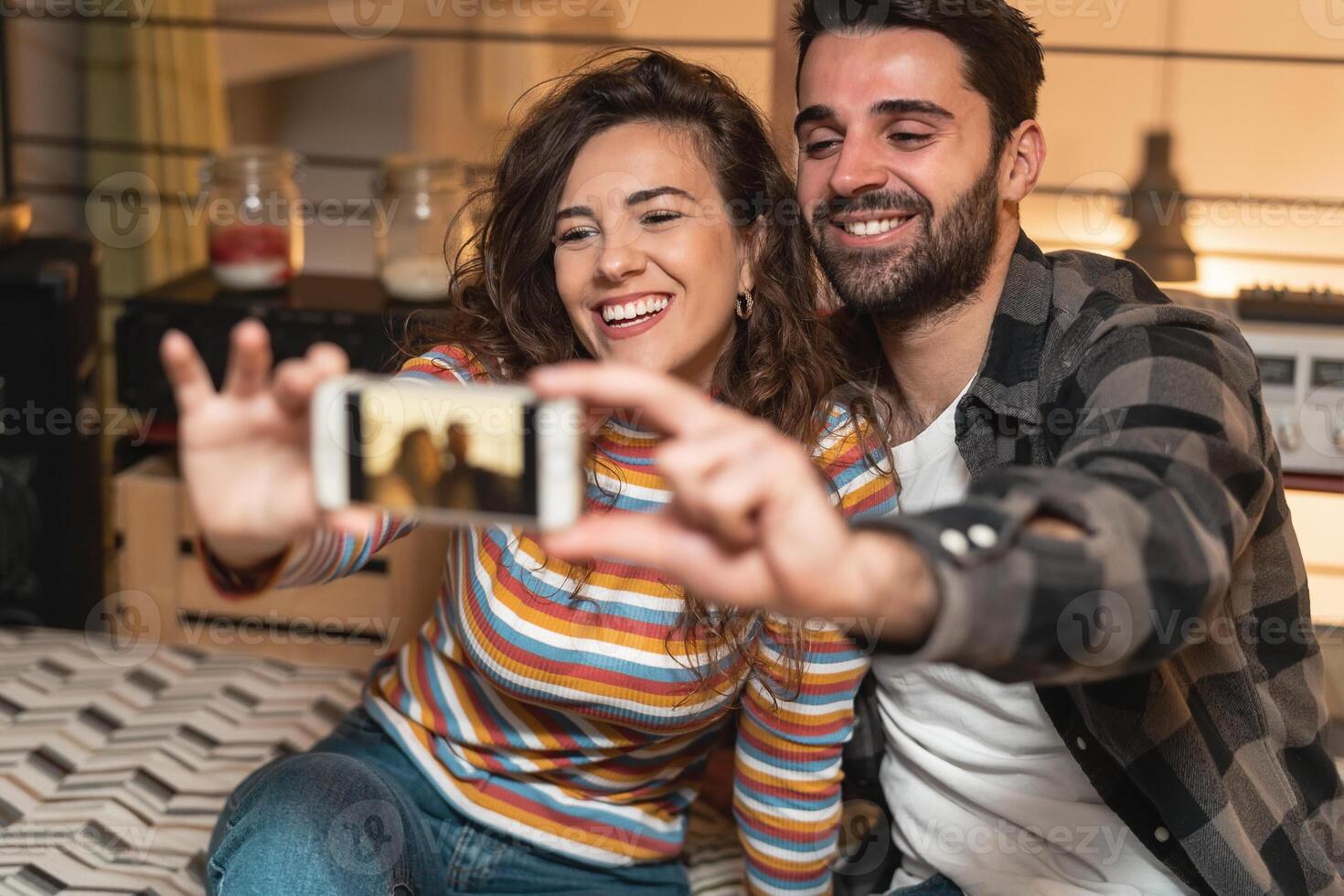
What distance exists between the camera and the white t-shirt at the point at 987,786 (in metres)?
1.25

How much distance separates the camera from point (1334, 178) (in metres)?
2.31

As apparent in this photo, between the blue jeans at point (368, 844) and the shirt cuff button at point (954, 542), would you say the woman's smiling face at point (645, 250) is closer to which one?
the blue jeans at point (368, 844)

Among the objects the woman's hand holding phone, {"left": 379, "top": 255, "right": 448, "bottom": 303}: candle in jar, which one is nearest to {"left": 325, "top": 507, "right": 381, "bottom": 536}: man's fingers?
the woman's hand holding phone

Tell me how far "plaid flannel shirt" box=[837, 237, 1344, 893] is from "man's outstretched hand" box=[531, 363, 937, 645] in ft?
0.15

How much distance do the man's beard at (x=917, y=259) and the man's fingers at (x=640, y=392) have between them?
640 mm

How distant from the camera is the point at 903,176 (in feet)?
4.32

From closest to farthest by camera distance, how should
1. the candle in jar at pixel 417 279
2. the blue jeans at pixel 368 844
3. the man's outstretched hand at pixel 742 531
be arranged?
the man's outstretched hand at pixel 742 531
the blue jeans at pixel 368 844
the candle in jar at pixel 417 279

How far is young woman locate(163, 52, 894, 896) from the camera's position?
4.17 feet

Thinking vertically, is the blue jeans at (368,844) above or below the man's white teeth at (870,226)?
below

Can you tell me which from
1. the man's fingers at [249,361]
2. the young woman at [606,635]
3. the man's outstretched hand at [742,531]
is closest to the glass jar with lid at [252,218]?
the young woman at [606,635]
